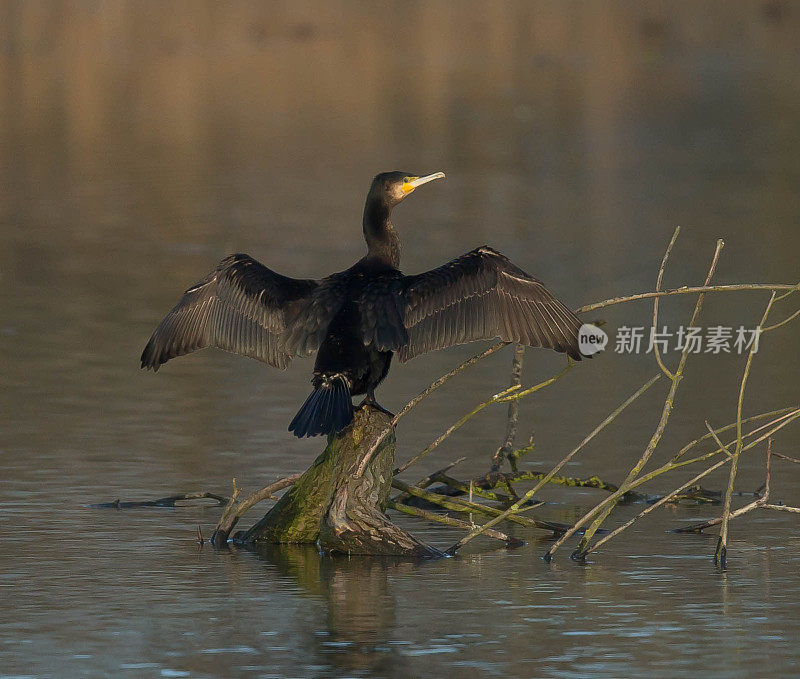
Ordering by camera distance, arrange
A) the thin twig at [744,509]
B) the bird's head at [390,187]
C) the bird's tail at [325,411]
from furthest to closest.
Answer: the bird's head at [390,187] < the bird's tail at [325,411] < the thin twig at [744,509]

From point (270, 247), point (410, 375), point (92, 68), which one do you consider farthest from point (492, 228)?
point (92, 68)

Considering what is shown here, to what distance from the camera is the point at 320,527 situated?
27.8 ft

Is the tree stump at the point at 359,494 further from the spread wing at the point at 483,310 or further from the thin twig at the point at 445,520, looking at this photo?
the spread wing at the point at 483,310

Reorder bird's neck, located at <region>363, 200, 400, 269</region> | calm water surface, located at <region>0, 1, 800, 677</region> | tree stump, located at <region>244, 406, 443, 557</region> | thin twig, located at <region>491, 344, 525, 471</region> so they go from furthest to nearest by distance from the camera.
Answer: thin twig, located at <region>491, 344, 525, 471</region> < bird's neck, located at <region>363, 200, 400, 269</region> < tree stump, located at <region>244, 406, 443, 557</region> < calm water surface, located at <region>0, 1, 800, 677</region>

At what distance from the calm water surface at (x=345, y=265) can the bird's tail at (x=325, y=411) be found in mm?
600

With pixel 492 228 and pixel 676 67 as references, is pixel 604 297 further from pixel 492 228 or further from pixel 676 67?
pixel 676 67

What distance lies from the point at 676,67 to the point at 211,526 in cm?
→ 3939

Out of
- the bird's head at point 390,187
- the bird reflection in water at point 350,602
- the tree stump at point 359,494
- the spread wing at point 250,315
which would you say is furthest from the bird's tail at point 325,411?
the bird's head at point 390,187

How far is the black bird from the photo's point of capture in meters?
8.42

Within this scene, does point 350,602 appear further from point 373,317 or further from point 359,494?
point 373,317

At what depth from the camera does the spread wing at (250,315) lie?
866cm

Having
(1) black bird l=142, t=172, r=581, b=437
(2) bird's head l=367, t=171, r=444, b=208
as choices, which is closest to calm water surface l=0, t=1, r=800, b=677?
(1) black bird l=142, t=172, r=581, b=437

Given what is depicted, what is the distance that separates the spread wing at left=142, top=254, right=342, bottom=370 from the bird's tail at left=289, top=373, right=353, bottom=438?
0.34m

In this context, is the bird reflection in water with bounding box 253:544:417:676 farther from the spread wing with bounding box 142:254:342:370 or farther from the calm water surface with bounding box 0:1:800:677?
the spread wing with bounding box 142:254:342:370
